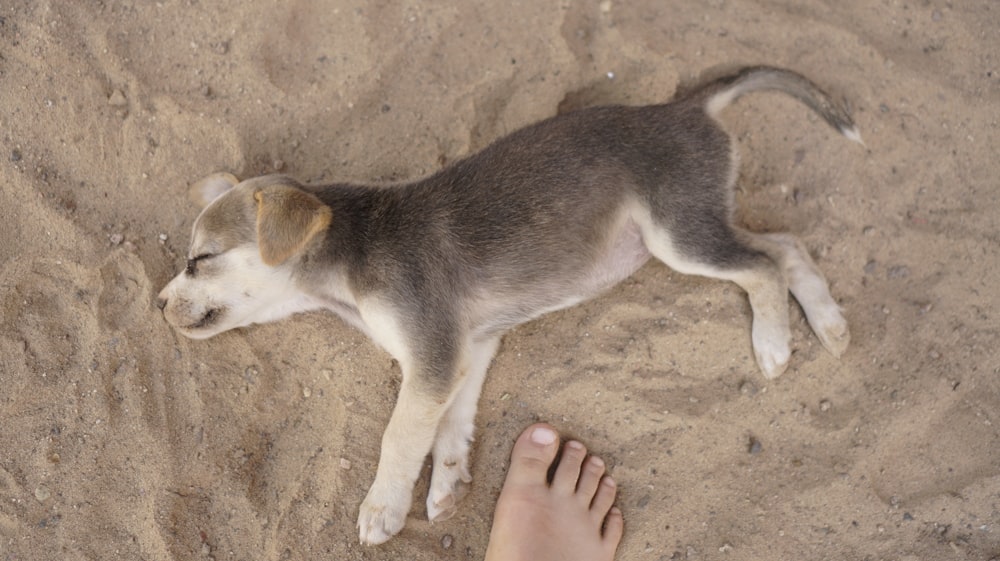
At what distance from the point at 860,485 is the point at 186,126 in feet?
13.0

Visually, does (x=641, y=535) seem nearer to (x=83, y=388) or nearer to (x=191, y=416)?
(x=191, y=416)

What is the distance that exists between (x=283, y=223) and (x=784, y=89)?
8.66 ft

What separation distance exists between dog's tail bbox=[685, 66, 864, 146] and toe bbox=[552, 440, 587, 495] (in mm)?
1860

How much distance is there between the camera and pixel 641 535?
3492mm

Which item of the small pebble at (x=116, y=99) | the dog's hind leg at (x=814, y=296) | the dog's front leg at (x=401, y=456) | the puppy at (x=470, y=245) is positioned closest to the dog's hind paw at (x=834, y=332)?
the dog's hind leg at (x=814, y=296)

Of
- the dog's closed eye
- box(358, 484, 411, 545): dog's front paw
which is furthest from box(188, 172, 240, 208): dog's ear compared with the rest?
box(358, 484, 411, 545): dog's front paw

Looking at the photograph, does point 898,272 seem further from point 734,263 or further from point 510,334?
point 510,334

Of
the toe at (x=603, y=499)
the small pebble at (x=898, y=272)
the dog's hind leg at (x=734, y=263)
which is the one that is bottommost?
the toe at (x=603, y=499)

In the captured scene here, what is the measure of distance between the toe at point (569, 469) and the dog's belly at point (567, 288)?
0.76 meters

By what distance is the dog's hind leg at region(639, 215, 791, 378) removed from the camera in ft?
10.4

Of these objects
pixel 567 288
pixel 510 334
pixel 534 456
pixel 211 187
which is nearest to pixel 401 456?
pixel 534 456

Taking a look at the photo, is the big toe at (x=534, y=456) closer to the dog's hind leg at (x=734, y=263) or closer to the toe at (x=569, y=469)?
the toe at (x=569, y=469)

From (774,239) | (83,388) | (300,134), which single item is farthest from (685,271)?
(83,388)

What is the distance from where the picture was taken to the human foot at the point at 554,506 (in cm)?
343
